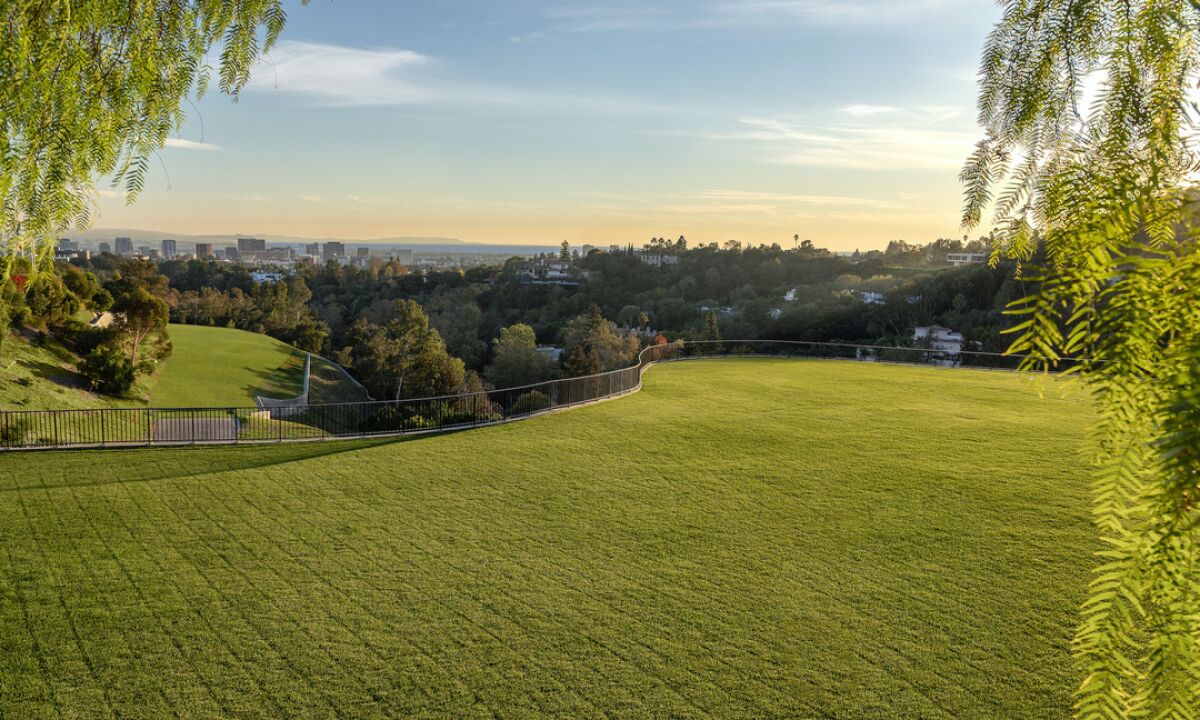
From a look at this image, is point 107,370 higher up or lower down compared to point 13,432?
lower down

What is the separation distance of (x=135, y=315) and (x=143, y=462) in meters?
32.2

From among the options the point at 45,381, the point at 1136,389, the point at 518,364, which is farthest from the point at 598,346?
the point at 1136,389

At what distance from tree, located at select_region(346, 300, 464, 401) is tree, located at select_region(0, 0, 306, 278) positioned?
46404 mm

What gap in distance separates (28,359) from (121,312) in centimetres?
780

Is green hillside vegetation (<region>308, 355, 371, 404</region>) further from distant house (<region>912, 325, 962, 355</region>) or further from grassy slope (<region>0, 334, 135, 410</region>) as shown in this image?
distant house (<region>912, 325, 962, 355</region>)

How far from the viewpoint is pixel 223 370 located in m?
50.9

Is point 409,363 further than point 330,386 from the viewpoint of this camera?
No

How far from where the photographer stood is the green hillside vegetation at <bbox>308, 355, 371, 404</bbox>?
5297 cm

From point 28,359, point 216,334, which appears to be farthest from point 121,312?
point 216,334

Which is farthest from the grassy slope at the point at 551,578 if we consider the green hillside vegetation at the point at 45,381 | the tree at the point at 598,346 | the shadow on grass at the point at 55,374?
the tree at the point at 598,346

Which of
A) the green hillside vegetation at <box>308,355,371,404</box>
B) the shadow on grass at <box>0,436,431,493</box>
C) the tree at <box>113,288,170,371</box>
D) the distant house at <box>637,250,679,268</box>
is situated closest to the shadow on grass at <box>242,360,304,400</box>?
the green hillside vegetation at <box>308,355,371,404</box>

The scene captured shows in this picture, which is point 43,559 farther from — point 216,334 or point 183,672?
point 216,334

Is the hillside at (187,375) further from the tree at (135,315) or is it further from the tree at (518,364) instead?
the tree at (518,364)

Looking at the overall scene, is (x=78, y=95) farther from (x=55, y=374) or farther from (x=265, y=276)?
(x=265, y=276)
